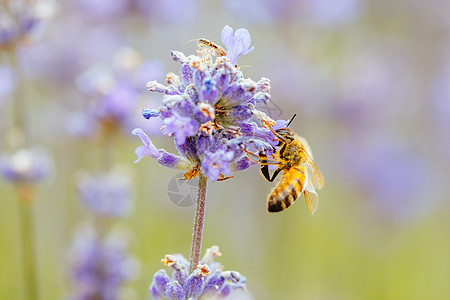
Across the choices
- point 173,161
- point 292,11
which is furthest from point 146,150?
point 292,11

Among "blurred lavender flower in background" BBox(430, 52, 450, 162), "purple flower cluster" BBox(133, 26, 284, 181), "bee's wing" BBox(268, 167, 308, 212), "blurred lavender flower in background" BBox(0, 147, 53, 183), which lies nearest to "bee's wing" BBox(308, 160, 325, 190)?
"bee's wing" BBox(268, 167, 308, 212)

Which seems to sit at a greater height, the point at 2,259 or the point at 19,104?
the point at 19,104

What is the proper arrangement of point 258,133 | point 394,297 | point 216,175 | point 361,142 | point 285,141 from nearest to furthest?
1. point 216,175
2. point 258,133
3. point 285,141
4. point 394,297
5. point 361,142

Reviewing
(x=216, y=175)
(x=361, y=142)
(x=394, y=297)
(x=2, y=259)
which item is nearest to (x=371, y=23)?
(x=361, y=142)

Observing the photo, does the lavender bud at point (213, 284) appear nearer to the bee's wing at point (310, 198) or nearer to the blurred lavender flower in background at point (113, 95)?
the bee's wing at point (310, 198)

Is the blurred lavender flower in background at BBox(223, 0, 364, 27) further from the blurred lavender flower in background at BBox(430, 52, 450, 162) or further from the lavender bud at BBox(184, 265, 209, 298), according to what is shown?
the lavender bud at BBox(184, 265, 209, 298)

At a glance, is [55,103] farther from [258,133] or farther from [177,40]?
[258,133]

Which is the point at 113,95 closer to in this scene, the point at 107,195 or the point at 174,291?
the point at 107,195
